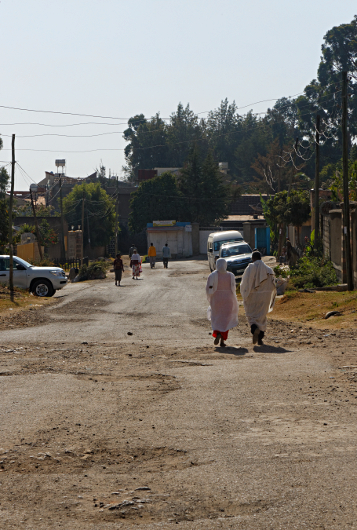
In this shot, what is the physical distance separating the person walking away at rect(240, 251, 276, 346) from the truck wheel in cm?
1336

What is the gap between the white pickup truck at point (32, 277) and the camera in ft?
77.2

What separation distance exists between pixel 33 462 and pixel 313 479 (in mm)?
2131

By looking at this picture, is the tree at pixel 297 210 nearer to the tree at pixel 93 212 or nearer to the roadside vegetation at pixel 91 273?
the roadside vegetation at pixel 91 273

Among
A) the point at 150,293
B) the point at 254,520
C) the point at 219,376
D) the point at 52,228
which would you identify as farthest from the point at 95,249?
the point at 254,520

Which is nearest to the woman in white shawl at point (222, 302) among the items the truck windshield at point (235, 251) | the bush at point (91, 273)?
the truck windshield at point (235, 251)

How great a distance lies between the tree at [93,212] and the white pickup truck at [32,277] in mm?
42135

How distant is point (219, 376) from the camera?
8.03 meters

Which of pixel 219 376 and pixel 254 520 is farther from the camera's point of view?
pixel 219 376

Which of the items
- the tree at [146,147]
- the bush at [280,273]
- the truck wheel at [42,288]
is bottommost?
the truck wheel at [42,288]

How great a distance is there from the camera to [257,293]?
1152 cm

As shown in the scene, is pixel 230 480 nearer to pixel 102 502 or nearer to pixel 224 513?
pixel 224 513

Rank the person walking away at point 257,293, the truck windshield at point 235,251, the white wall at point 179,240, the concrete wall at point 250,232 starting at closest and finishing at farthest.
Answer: the person walking away at point 257,293 → the truck windshield at point 235,251 → the concrete wall at point 250,232 → the white wall at point 179,240

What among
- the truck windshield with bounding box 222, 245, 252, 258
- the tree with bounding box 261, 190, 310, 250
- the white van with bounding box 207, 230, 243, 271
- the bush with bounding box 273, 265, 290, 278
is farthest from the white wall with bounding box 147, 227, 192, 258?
the bush with bounding box 273, 265, 290, 278

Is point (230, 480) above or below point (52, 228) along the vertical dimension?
below
